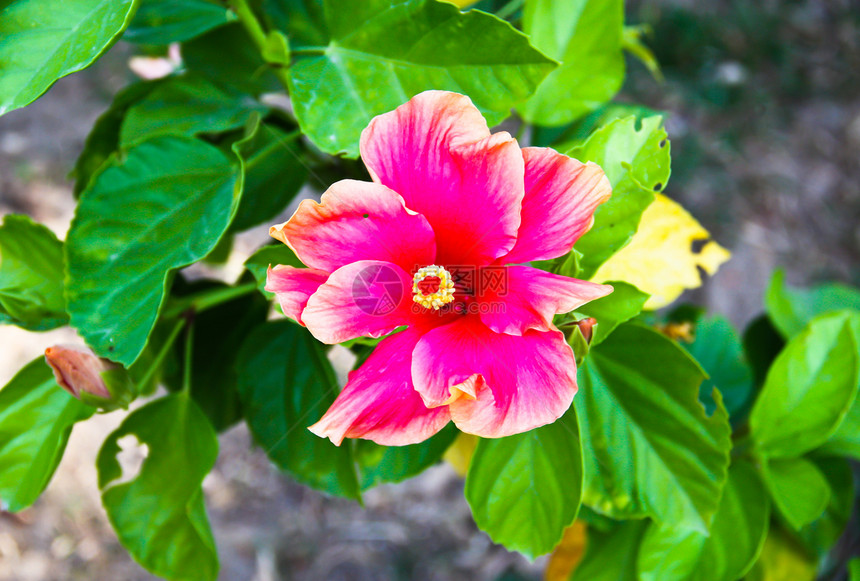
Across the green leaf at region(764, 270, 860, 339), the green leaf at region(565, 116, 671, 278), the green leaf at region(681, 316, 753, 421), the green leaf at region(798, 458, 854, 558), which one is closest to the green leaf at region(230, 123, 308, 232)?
the green leaf at region(565, 116, 671, 278)

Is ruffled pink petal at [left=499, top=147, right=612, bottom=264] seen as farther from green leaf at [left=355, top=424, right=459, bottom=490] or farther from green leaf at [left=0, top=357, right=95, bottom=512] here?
green leaf at [left=0, top=357, right=95, bottom=512]

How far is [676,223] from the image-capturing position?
0.94 meters

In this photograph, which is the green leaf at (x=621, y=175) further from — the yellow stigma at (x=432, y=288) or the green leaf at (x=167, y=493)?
the green leaf at (x=167, y=493)

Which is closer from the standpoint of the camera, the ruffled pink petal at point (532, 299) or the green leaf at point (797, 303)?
the ruffled pink petal at point (532, 299)

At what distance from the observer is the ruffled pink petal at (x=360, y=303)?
20.9 inches

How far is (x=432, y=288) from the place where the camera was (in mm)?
610

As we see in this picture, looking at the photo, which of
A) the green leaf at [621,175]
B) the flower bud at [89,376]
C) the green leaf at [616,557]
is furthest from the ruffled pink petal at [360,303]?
the green leaf at [616,557]

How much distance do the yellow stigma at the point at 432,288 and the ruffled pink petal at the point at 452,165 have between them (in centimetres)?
5

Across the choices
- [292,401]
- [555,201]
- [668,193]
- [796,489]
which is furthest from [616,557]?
[668,193]

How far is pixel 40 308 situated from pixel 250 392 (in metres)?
0.28

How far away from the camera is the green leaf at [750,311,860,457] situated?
0.91 m

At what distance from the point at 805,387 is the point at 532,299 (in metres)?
0.62

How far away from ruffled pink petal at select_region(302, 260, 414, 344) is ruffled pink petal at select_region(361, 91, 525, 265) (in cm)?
7

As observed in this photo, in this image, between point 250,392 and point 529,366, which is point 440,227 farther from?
point 250,392
